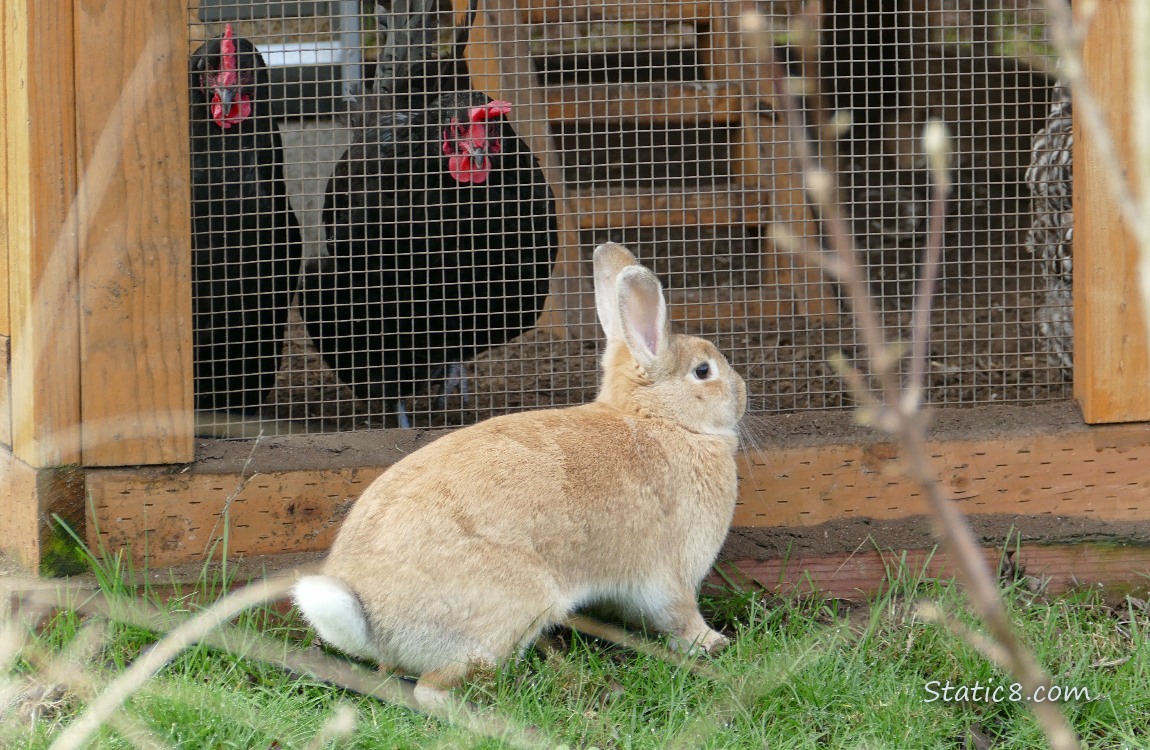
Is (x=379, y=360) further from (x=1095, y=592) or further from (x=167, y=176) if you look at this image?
(x=1095, y=592)

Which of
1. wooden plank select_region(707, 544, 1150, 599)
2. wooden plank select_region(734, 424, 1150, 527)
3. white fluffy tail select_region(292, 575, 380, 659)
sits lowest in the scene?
wooden plank select_region(707, 544, 1150, 599)

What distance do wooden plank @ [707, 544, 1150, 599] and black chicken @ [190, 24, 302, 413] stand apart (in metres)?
1.68

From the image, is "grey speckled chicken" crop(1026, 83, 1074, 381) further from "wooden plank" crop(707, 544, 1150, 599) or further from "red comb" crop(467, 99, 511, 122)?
"red comb" crop(467, 99, 511, 122)

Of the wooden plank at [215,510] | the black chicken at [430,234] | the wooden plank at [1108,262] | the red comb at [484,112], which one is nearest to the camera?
the wooden plank at [215,510]

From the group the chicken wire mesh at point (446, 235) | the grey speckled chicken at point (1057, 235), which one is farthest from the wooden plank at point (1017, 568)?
the grey speckled chicken at point (1057, 235)

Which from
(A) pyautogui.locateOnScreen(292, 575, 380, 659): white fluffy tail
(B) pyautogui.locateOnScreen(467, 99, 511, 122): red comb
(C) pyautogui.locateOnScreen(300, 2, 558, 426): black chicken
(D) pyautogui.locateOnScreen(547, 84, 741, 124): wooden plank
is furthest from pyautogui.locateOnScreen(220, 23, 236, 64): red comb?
(A) pyautogui.locateOnScreen(292, 575, 380, 659): white fluffy tail

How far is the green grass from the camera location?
234 cm

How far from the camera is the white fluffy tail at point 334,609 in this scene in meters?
2.34

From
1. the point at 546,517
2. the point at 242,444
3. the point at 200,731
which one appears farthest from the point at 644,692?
the point at 242,444

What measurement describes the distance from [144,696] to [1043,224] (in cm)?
355

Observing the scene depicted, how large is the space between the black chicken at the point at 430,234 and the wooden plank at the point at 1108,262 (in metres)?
1.72

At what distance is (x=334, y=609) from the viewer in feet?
7.70

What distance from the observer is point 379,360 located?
3.90 metres

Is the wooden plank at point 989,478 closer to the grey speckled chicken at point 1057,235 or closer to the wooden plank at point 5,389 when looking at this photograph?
the grey speckled chicken at point 1057,235
